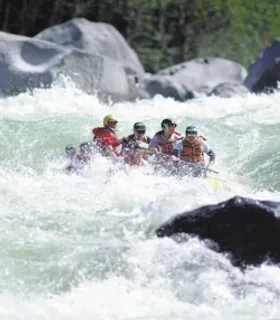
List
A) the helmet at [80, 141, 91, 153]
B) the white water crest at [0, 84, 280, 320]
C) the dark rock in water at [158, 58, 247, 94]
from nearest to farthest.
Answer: the white water crest at [0, 84, 280, 320] → the helmet at [80, 141, 91, 153] → the dark rock in water at [158, 58, 247, 94]

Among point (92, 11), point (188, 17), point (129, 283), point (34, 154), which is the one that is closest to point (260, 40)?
point (188, 17)

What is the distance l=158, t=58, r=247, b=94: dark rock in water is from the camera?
2181 centimetres

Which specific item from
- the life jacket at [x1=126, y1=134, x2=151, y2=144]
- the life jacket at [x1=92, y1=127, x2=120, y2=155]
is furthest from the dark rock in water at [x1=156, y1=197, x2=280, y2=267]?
the life jacket at [x1=92, y1=127, x2=120, y2=155]

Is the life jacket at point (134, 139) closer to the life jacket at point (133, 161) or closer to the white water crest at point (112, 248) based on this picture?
the life jacket at point (133, 161)

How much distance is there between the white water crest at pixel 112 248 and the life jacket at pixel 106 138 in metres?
0.53

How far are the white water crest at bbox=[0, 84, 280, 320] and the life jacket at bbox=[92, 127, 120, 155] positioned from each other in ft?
1.72

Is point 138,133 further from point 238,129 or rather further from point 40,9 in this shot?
point 40,9

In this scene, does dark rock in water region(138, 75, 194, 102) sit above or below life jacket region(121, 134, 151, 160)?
above

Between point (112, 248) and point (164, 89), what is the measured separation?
→ 11.7 m

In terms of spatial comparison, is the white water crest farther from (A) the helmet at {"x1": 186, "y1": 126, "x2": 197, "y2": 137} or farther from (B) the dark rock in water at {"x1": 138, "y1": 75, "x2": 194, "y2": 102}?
(B) the dark rock in water at {"x1": 138, "y1": 75, "x2": 194, "y2": 102}

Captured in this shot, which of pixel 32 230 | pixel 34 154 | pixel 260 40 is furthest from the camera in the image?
pixel 260 40

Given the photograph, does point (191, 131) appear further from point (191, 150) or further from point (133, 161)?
point (133, 161)

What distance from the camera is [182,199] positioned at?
1055 centimetres

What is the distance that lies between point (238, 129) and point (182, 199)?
6520mm
